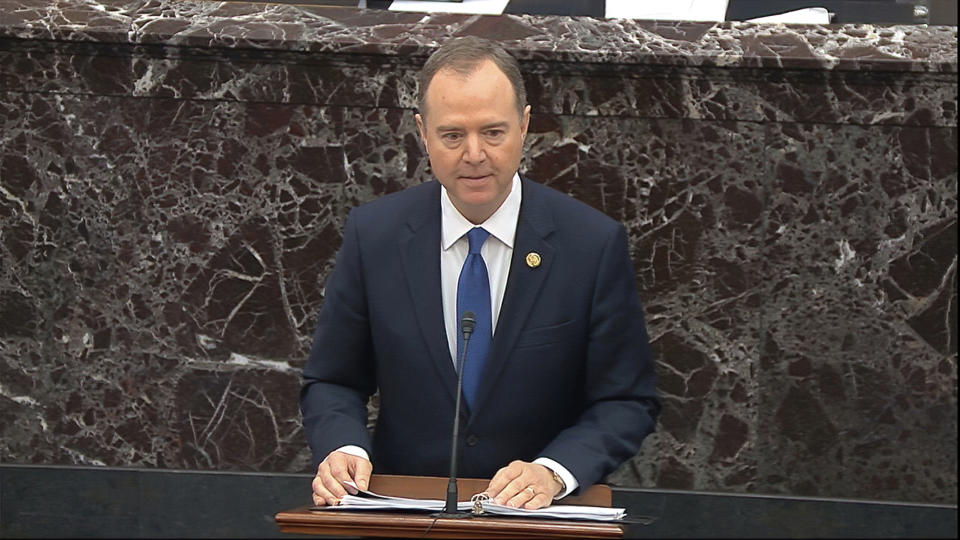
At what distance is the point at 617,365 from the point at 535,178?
46.3 inches

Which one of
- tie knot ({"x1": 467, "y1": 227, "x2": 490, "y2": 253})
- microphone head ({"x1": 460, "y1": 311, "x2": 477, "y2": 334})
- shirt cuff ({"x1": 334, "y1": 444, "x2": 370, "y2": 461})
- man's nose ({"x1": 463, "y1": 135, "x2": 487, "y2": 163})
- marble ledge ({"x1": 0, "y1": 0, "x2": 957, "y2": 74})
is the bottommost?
shirt cuff ({"x1": 334, "y1": 444, "x2": 370, "y2": 461})

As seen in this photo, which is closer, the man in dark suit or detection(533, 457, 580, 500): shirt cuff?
detection(533, 457, 580, 500): shirt cuff

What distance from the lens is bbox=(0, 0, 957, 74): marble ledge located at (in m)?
3.82

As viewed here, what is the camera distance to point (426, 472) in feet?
9.70

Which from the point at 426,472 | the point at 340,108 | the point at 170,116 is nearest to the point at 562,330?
the point at 426,472

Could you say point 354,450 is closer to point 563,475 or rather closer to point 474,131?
point 563,475

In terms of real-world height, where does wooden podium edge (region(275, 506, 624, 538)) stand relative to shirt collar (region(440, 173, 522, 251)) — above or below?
below

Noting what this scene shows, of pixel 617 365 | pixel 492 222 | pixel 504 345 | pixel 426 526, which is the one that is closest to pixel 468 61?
pixel 492 222

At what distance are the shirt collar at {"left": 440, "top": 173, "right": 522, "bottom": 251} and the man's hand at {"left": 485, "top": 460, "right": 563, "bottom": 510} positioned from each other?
53 cm

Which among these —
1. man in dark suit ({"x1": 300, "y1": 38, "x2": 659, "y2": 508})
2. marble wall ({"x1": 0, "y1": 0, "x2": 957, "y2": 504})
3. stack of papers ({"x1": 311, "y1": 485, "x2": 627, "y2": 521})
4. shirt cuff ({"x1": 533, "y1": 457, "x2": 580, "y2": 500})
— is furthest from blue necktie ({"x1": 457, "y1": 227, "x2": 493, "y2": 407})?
marble wall ({"x1": 0, "y1": 0, "x2": 957, "y2": 504})

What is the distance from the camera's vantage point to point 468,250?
9.62ft

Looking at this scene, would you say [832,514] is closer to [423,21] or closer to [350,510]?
[423,21]

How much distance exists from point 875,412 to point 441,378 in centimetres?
167

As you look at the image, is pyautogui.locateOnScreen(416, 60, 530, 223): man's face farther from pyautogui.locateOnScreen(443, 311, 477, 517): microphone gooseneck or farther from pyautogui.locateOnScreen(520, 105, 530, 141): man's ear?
pyautogui.locateOnScreen(443, 311, 477, 517): microphone gooseneck
